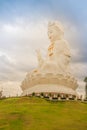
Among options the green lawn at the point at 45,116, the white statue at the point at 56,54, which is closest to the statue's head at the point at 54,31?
the white statue at the point at 56,54

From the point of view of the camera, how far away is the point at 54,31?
72.4m

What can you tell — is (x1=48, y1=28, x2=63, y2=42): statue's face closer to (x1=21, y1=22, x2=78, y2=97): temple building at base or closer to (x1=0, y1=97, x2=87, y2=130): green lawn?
(x1=21, y1=22, x2=78, y2=97): temple building at base

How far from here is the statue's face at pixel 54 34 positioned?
72375mm

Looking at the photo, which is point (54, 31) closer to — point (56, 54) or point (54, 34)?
point (54, 34)

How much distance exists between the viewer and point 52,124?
122ft

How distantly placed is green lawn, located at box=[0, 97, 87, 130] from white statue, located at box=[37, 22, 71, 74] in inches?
693

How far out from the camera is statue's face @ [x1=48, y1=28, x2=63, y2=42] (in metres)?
72.4

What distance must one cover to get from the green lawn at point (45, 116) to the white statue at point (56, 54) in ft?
57.8

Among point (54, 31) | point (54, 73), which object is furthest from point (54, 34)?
point (54, 73)

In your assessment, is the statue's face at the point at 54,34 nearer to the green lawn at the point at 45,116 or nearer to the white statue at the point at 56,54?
the white statue at the point at 56,54

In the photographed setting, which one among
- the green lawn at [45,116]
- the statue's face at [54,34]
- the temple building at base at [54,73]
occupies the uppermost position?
the statue's face at [54,34]

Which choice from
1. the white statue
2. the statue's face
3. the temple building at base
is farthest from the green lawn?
the statue's face

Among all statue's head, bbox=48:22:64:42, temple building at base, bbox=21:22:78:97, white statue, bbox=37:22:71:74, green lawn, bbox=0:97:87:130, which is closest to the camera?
green lawn, bbox=0:97:87:130

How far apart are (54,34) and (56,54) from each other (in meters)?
4.56
